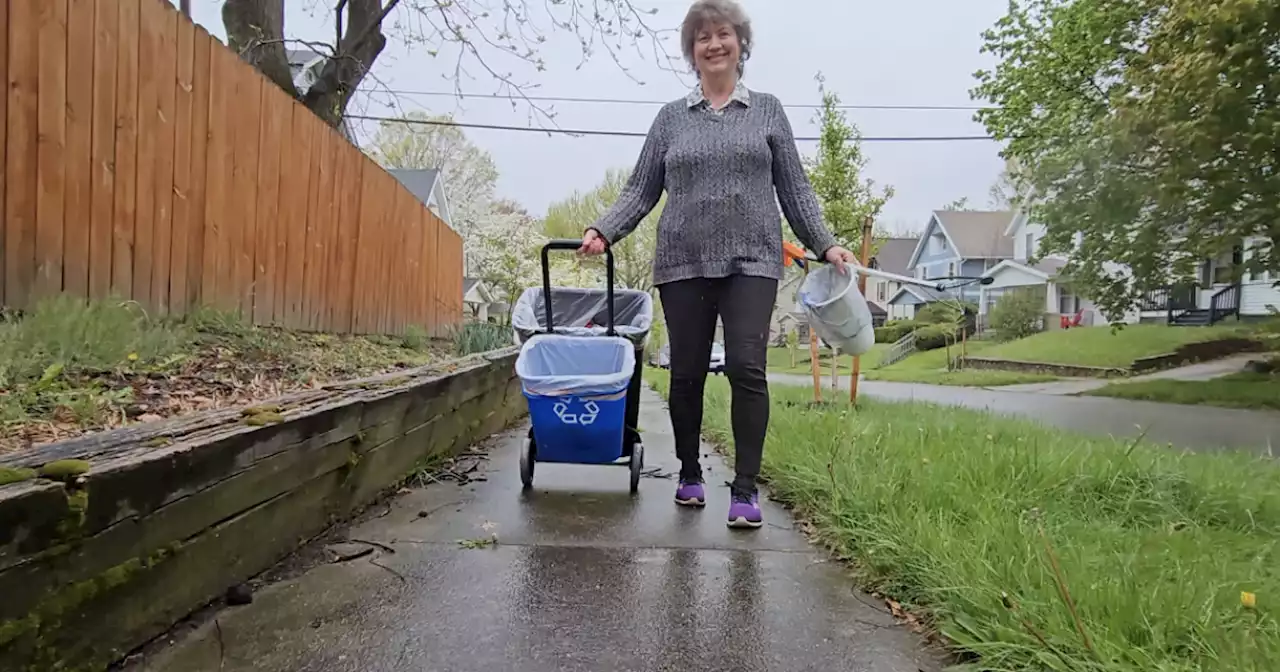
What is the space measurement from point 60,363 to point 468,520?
1398 millimetres

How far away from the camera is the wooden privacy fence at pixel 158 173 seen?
2.96 m

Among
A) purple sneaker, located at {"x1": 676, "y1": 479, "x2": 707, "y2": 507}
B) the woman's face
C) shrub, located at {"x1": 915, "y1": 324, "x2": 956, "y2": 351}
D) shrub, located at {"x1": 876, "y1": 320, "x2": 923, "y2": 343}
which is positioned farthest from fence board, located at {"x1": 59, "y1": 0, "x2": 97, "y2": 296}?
shrub, located at {"x1": 876, "y1": 320, "x2": 923, "y2": 343}

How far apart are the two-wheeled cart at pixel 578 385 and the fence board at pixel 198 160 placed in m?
1.54

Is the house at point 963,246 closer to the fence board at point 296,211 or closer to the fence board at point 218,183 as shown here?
the fence board at point 296,211

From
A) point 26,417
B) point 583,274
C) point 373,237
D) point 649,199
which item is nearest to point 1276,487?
point 649,199

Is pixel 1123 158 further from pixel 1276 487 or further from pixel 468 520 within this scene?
pixel 468 520

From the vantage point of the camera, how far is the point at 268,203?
15.6 feet

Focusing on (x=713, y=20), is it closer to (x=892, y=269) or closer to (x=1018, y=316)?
(x=1018, y=316)

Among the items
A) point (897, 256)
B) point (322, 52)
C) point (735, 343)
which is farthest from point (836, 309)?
point (897, 256)

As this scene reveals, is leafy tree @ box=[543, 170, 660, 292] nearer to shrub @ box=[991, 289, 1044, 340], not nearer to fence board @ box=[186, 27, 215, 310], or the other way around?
shrub @ box=[991, 289, 1044, 340]

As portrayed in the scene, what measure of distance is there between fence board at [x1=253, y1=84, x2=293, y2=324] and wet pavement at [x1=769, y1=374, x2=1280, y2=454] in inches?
225

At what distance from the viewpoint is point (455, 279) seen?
1022 centimetres

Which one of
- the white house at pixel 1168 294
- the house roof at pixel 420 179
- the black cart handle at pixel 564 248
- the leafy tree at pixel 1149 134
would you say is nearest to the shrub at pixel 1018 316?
the white house at pixel 1168 294

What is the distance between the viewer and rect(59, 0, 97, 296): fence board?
3135mm
